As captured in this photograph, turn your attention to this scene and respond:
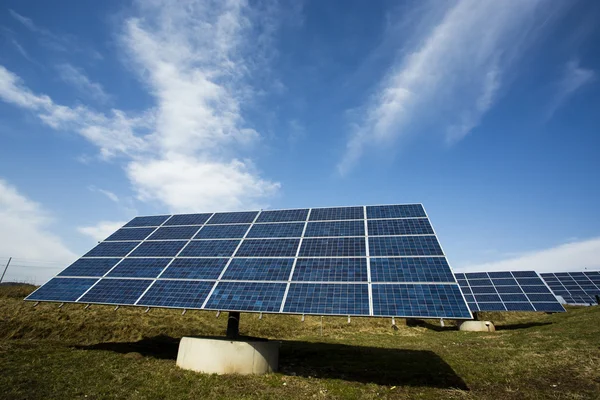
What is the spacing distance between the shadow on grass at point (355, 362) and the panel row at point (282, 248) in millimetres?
6070

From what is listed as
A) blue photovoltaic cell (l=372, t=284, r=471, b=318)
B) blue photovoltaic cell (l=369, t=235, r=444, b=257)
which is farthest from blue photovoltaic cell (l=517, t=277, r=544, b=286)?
blue photovoltaic cell (l=372, t=284, r=471, b=318)

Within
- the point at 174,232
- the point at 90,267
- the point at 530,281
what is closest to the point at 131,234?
A: the point at 174,232

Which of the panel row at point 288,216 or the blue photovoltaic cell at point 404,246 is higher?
the panel row at point 288,216

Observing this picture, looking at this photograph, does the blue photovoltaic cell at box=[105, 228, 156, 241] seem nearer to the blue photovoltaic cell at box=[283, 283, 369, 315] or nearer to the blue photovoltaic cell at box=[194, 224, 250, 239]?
the blue photovoltaic cell at box=[194, 224, 250, 239]

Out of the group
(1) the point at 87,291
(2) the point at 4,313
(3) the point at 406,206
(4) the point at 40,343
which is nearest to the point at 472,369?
(3) the point at 406,206

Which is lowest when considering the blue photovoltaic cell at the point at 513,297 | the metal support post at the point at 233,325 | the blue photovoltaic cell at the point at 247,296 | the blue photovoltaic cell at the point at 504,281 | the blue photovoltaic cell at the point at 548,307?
the metal support post at the point at 233,325

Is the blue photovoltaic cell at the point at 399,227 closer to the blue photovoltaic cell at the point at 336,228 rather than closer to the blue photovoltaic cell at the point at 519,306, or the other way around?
the blue photovoltaic cell at the point at 336,228

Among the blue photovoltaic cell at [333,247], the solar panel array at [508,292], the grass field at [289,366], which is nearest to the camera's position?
the grass field at [289,366]

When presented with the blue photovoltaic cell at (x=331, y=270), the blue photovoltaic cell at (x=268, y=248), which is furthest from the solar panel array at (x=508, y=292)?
the blue photovoltaic cell at (x=268, y=248)

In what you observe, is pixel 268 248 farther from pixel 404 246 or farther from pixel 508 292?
pixel 508 292

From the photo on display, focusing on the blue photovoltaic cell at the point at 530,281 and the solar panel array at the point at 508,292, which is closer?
the solar panel array at the point at 508,292

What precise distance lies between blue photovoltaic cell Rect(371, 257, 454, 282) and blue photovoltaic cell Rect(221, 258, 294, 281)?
466 cm

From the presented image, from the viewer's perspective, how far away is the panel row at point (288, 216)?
20.0 m

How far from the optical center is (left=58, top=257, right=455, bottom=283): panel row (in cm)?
1434
